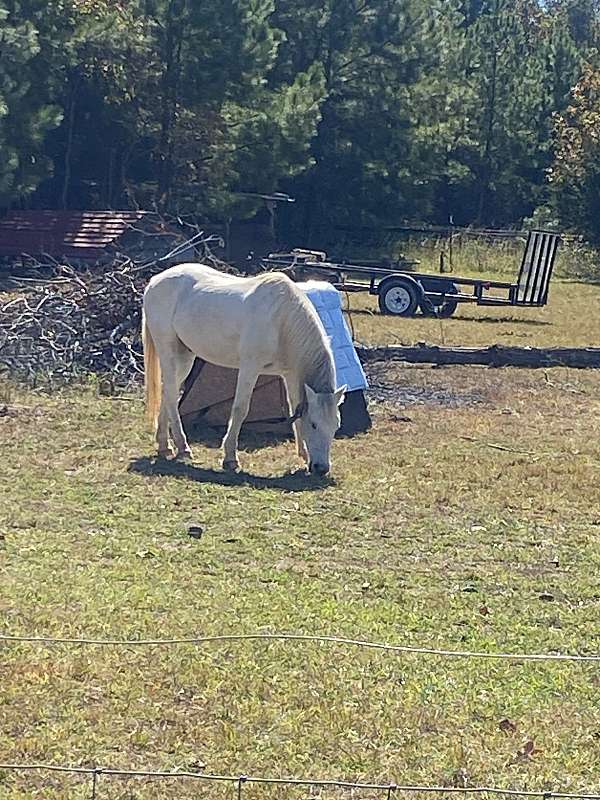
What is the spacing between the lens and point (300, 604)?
6.79m

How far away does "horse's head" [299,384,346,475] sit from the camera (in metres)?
10.1

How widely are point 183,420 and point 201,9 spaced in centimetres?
2153

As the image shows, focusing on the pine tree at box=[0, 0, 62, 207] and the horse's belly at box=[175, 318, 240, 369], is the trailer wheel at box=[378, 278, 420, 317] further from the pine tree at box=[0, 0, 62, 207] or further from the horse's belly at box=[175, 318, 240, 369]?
the horse's belly at box=[175, 318, 240, 369]

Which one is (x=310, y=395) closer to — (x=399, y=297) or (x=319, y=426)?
(x=319, y=426)

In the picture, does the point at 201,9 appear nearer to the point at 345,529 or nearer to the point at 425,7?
the point at 425,7

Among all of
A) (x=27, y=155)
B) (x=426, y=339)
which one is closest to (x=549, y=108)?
(x=27, y=155)

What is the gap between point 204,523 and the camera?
8562 millimetres

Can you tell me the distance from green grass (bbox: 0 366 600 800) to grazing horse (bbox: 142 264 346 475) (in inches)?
15.5

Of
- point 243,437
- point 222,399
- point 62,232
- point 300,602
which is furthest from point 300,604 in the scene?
point 62,232

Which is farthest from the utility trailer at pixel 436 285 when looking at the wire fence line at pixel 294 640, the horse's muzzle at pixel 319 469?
the wire fence line at pixel 294 640

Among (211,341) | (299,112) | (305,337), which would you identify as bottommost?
(211,341)

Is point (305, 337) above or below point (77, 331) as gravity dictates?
above

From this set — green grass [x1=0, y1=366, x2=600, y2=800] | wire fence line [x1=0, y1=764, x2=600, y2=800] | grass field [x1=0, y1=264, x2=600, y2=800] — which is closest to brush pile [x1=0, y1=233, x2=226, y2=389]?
grass field [x1=0, y1=264, x2=600, y2=800]

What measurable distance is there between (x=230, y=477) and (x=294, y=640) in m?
4.09
